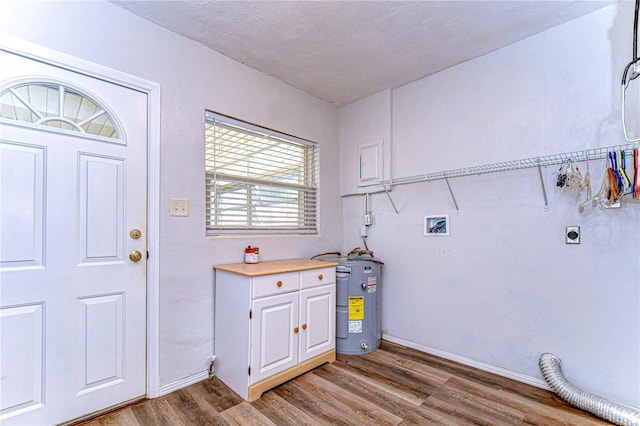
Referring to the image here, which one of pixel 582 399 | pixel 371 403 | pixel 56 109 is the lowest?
pixel 371 403

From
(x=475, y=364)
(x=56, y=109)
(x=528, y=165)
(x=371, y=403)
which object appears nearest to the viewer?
(x=56, y=109)

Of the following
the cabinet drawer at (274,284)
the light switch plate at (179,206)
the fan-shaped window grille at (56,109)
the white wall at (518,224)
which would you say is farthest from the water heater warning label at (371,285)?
the fan-shaped window grille at (56,109)

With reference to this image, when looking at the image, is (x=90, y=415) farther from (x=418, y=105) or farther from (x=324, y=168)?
(x=418, y=105)

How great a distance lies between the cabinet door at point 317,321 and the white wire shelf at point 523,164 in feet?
4.12

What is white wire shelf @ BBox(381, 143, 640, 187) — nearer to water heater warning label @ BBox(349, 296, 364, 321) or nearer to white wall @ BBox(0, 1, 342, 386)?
water heater warning label @ BBox(349, 296, 364, 321)

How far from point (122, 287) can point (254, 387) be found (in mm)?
1066

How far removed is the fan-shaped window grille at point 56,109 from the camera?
1.57m

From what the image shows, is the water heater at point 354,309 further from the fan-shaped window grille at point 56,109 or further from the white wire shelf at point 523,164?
the fan-shaped window grille at point 56,109

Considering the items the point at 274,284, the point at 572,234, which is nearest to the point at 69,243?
the point at 274,284

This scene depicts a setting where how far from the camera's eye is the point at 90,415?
1.75 metres

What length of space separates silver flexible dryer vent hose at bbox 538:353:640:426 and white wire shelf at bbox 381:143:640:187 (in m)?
1.33

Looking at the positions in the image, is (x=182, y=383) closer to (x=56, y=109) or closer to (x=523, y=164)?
(x=56, y=109)

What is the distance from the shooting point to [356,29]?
82.0 inches

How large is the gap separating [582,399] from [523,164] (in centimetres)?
152
